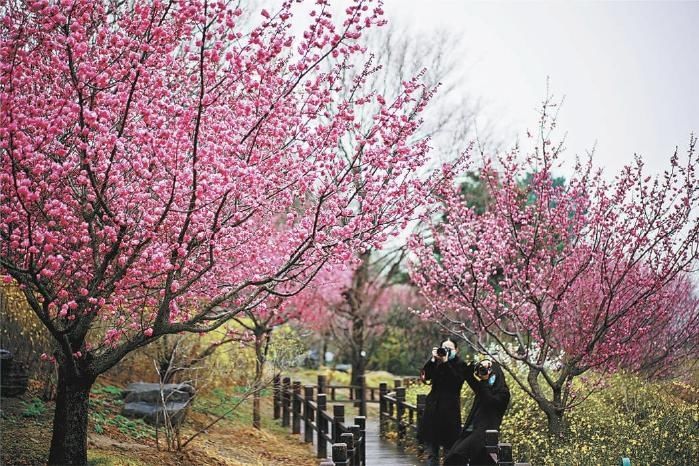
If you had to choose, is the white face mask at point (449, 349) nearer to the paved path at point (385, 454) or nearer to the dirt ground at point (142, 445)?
the paved path at point (385, 454)

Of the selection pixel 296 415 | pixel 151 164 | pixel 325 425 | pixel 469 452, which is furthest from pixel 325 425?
pixel 151 164

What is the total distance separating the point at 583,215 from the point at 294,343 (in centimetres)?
745

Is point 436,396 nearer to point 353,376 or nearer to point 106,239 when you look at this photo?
point 106,239

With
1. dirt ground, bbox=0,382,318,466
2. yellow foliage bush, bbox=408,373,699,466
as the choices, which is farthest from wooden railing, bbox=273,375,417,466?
yellow foliage bush, bbox=408,373,699,466

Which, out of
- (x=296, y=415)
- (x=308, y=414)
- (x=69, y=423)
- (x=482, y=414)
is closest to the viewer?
(x=69, y=423)

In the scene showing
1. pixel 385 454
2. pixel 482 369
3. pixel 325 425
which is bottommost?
pixel 385 454

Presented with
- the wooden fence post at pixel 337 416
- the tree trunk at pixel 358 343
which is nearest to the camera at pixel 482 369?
the wooden fence post at pixel 337 416

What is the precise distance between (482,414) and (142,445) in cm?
381

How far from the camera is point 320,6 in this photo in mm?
5352

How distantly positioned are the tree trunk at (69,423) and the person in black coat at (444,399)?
3.71 metres

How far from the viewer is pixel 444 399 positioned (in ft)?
26.4

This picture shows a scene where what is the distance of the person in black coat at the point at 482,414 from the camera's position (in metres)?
Answer: 7.25

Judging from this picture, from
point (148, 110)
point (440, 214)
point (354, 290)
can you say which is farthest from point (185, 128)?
point (440, 214)

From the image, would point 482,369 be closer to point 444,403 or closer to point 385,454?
point 444,403
